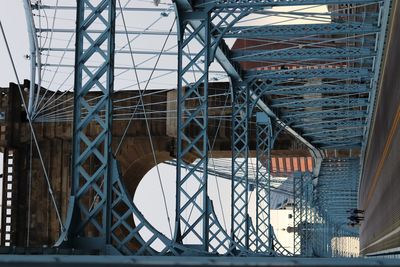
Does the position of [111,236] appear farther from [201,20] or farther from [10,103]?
[10,103]

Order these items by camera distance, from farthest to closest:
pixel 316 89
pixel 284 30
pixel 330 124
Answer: pixel 330 124
pixel 316 89
pixel 284 30

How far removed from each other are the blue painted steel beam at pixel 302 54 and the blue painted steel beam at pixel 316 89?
5.15 metres

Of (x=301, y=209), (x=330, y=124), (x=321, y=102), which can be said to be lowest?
(x=301, y=209)

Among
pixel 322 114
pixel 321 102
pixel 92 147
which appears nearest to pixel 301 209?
pixel 322 114

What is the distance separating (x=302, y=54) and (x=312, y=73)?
2.08 meters

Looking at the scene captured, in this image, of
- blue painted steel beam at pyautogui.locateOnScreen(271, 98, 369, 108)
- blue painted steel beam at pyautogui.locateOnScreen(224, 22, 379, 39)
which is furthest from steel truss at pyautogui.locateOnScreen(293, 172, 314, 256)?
blue painted steel beam at pyautogui.locateOnScreen(224, 22, 379, 39)

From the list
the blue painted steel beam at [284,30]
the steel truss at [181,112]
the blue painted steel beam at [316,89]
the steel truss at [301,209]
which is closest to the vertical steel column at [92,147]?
the steel truss at [181,112]

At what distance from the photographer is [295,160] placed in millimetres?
118312

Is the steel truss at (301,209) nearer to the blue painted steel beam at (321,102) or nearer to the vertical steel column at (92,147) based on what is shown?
the blue painted steel beam at (321,102)

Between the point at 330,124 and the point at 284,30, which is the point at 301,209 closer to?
the point at 330,124

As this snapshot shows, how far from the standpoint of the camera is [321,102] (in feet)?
Answer: 140

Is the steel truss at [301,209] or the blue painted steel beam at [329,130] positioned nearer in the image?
the blue painted steel beam at [329,130]

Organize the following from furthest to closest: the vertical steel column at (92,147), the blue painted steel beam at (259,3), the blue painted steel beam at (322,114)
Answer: the blue painted steel beam at (322,114), the blue painted steel beam at (259,3), the vertical steel column at (92,147)

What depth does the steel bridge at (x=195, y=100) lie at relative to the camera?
14938 millimetres
